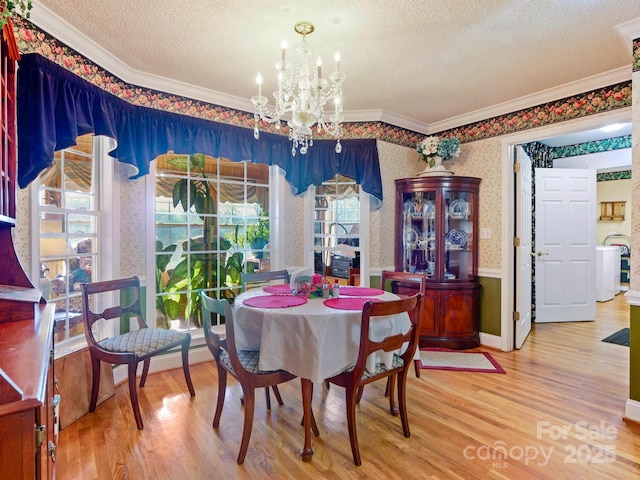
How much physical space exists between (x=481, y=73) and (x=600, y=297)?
17.5 ft

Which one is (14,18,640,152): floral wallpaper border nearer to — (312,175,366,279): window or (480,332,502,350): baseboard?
(312,175,366,279): window

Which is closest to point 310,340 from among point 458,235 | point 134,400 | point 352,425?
point 352,425

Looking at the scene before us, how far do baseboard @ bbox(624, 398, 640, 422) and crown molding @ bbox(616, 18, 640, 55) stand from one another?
92.5 inches

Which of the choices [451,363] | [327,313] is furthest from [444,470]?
[451,363]

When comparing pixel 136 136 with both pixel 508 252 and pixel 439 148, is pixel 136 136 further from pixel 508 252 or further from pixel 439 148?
pixel 508 252

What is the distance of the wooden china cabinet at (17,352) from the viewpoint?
0.68 m

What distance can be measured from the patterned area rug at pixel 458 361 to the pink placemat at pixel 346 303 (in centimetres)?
136

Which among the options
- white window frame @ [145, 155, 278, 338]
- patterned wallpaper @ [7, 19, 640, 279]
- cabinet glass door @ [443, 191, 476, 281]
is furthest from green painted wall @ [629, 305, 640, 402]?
white window frame @ [145, 155, 278, 338]

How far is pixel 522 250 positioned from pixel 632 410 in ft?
5.92

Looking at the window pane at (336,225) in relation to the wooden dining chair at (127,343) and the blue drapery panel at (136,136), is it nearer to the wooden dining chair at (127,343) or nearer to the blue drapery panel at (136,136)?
the blue drapery panel at (136,136)

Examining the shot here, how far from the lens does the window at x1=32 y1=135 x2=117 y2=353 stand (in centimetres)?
238

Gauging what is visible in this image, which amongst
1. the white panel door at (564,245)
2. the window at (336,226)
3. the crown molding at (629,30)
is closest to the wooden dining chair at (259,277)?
the window at (336,226)

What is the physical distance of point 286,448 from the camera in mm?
2021

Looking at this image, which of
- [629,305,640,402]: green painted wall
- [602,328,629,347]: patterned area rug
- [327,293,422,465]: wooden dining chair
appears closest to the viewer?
[327,293,422,465]: wooden dining chair
